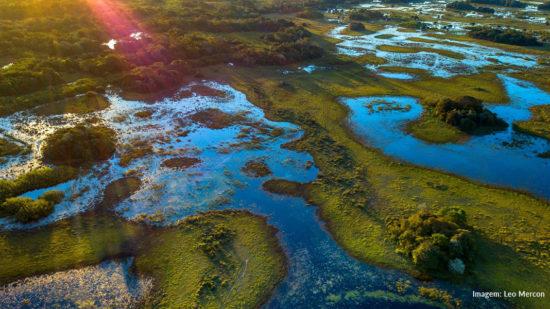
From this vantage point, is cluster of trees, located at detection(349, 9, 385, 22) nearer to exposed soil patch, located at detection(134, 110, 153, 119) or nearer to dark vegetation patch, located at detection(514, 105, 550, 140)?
dark vegetation patch, located at detection(514, 105, 550, 140)

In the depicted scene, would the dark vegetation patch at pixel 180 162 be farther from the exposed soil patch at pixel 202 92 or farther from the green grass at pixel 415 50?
the green grass at pixel 415 50

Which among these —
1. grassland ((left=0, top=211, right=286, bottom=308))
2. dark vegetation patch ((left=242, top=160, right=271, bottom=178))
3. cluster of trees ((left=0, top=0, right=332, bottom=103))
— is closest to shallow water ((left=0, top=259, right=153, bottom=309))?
grassland ((left=0, top=211, right=286, bottom=308))

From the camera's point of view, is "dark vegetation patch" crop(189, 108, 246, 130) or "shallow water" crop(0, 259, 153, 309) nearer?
"shallow water" crop(0, 259, 153, 309)

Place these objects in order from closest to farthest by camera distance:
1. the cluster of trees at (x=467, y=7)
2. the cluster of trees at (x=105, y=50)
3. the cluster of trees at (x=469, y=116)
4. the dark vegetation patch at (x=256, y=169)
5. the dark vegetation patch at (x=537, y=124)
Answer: the dark vegetation patch at (x=256, y=169)
the dark vegetation patch at (x=537, y=124)
the cluster of trees at (x=469, y=116)
the cluster of trees at (x=105, y=50)
the cluster of trees at (x=467, y=7)

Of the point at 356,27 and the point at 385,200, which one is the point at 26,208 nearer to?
the point at 385,200

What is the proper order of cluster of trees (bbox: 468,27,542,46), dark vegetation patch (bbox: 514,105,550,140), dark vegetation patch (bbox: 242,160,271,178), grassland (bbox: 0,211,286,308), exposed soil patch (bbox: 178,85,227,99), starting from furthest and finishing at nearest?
cluster of trees (bbox: 468,27,542,46) < exposed soil patch (bbox: 178,85,227,99) < dark vegetation patch (bbox: 514,105,550,140) < dark vegetation patch (bbox: 242,160,271,178) < grassland (bbox: 0,211,286,308)

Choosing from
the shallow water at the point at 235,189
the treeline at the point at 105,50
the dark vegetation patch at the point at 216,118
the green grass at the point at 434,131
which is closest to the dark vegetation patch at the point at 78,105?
the shallow water at the point at 235,189

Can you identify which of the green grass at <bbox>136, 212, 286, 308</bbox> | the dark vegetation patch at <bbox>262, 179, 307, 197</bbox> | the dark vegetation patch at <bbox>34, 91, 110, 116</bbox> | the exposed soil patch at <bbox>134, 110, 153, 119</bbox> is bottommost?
the green grass at <bbox>136, 212, 286, 308</bbox>
